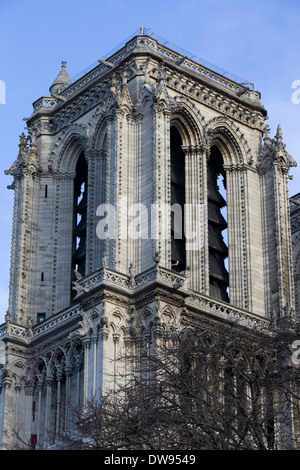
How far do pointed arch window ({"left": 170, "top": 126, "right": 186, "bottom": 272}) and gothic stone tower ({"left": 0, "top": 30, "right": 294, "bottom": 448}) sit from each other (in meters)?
0.06

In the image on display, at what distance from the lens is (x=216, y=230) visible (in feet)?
189

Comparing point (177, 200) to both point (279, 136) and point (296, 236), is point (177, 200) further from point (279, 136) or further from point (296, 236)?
point (296, 236)

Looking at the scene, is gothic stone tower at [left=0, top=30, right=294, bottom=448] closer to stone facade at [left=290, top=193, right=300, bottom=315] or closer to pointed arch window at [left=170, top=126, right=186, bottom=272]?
pointed arch window at [left=170, top=126, right=186, bottom=272]

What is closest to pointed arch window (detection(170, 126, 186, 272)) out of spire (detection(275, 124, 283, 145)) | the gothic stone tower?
the gothic stone tower

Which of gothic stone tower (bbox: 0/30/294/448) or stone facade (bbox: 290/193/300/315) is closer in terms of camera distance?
gothic stone tower (bbox: 0/30/294/448)

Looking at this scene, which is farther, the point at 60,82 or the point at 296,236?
the point at 296,236

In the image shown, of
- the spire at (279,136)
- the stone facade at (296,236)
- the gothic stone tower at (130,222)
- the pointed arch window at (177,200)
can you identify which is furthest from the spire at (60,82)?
the stone facade at (296,236)

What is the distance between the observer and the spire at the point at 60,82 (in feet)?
207

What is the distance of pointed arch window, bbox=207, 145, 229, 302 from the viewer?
56.1 m

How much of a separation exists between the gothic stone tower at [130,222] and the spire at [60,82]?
9.4 inches

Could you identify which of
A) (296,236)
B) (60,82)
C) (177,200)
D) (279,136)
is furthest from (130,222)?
(296,236)

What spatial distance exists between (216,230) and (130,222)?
6731mm
